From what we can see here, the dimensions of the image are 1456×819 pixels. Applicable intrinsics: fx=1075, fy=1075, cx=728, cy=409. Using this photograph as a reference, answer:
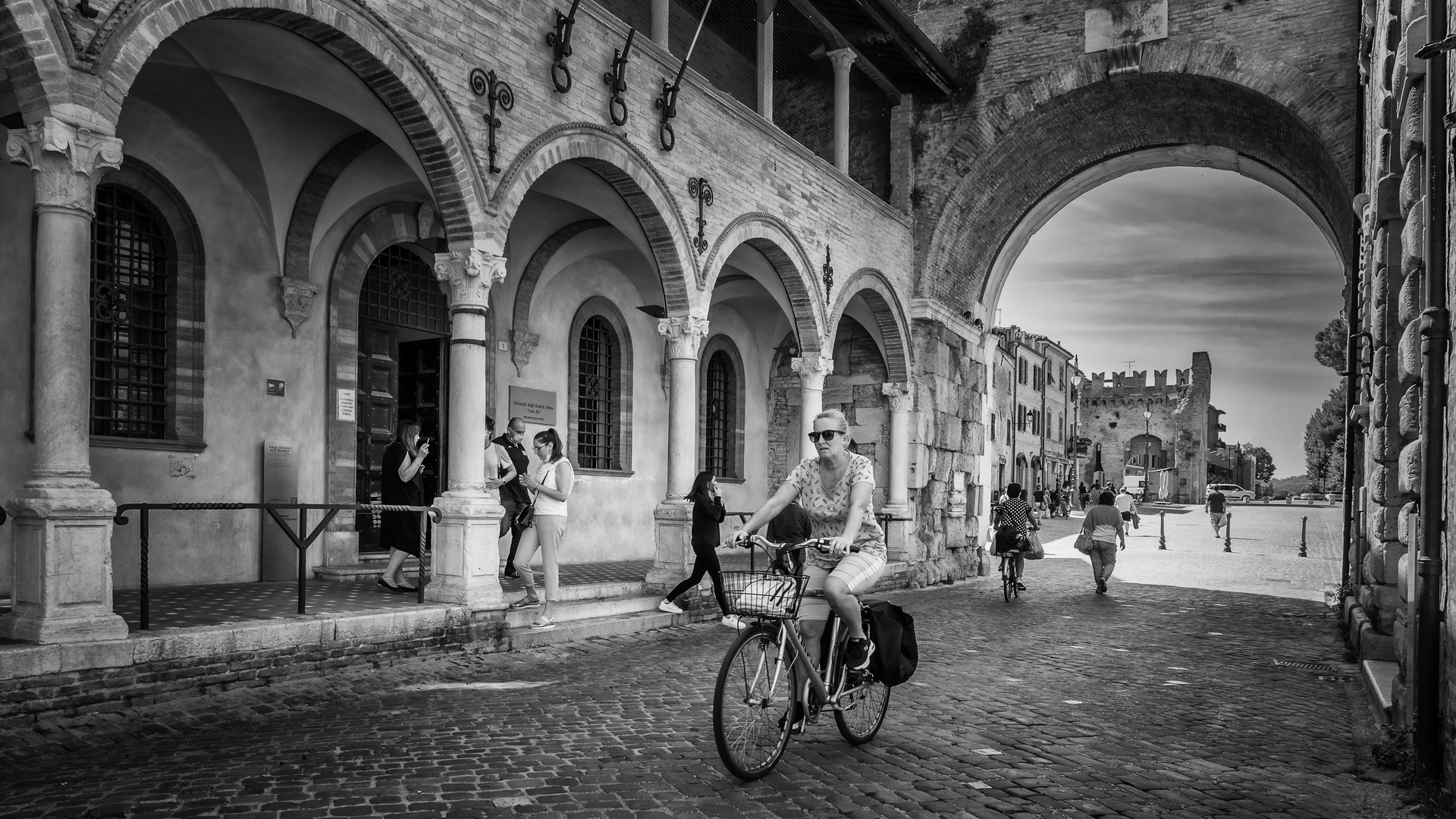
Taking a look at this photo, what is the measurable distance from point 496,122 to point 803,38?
9.01 m

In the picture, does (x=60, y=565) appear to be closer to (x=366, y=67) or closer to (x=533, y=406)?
(x=366, y=67)

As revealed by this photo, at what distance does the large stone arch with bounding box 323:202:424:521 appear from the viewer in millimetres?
10719

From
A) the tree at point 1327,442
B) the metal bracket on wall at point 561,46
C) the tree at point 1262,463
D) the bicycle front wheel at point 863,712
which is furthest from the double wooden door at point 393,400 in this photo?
the tree at point 1262,463

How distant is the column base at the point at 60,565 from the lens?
226 inches

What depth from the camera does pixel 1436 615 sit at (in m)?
4.98

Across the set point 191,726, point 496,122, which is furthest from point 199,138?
point 191,726

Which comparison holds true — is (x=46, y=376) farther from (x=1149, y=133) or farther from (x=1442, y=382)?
(x=1149, y=133)

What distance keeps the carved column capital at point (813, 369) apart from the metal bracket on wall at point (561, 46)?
235 inches

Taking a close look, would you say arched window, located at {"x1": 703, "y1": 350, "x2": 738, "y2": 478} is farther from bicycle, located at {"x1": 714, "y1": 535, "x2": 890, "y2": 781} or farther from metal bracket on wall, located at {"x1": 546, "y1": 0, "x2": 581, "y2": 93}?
bicycle, located at {"x1": 714, "y1": 535, "x2": 890, "y2": 781}

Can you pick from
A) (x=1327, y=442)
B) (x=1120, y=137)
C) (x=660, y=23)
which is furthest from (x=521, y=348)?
(x=1327, y=442)

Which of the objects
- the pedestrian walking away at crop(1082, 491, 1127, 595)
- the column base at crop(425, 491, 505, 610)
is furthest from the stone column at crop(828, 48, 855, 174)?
the column base at crop(425, 491, 505, 610)

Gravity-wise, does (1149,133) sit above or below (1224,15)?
below

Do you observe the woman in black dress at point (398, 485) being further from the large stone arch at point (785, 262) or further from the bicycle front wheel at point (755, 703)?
the bicycle front wheel at point (755, 703)

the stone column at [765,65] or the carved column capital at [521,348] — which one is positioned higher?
the stone column at [765,65]
